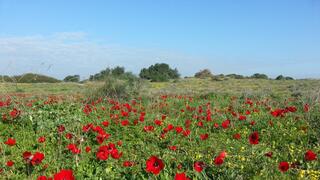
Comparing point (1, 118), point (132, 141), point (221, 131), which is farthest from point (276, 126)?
point (1, 118)

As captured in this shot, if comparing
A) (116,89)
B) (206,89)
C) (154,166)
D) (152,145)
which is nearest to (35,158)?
(154,166)

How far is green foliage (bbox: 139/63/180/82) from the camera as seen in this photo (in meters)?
44.0

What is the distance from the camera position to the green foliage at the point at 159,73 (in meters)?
44.0

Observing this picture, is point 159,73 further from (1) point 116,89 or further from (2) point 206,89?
(1) point 116,89

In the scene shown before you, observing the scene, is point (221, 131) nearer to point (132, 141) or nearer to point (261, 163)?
point (132, 141)

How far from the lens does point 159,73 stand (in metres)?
46.9

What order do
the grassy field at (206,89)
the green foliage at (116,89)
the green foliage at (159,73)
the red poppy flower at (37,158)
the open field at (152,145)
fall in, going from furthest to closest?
the green foliage at (159,73) < the grassy field at (206,89) < the green foliage at (116,89) < the open field at (152,145) < the red poppy flower at (37,158)

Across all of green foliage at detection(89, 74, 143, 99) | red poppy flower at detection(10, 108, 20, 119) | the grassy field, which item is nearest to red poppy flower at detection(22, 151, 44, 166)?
red poppy flower at detection(10, 108, 20, 119)

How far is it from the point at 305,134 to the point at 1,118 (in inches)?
244

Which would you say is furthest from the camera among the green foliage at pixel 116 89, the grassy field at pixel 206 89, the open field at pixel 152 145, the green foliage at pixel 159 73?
the green foliage at pixel 159 73

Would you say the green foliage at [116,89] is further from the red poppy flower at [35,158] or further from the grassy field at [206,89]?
the red poppy flower at [35,158]

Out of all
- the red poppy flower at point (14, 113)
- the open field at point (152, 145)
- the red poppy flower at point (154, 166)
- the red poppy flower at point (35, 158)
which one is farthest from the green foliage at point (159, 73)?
the red poppy flower at point (154, 166)

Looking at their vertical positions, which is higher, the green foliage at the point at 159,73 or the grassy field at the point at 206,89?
the green foliage at the point at 159,73

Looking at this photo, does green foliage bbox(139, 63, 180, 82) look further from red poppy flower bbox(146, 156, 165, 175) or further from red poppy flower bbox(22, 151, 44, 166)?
red poppy flower bbox(146, 156, 165, 175)
